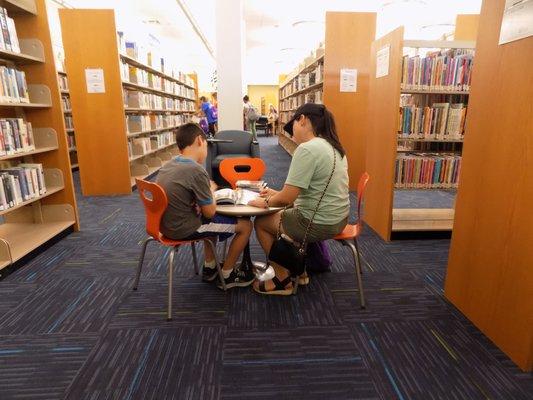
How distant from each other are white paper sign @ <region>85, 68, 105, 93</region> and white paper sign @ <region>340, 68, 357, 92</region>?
3187 mm

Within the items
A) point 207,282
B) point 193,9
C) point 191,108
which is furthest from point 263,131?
point 207,282

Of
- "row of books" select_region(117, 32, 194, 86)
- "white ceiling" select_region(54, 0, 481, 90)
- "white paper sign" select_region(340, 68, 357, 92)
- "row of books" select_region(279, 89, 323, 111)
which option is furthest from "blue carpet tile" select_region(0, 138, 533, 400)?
"white ceiling" select_region(54, 0, 481, 90)

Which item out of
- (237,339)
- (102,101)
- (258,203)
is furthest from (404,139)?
(102,101)

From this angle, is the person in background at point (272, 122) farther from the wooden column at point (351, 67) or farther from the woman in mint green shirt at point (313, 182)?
the woman in mint green shirt at point (313, 182)

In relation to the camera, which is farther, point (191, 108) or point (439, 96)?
point (191, 108)

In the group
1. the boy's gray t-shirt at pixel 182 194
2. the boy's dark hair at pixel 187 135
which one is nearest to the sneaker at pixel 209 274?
the boy's gray t-shirt at pixel 182 194

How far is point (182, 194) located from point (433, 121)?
7.95 ft

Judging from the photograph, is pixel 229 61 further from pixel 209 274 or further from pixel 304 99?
pixel 209 274

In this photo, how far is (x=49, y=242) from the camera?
3.02m

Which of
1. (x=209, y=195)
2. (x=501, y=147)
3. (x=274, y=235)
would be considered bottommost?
(x=274, y=235)

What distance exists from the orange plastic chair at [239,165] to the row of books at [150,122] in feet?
9.97

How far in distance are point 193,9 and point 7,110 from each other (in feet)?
21.7

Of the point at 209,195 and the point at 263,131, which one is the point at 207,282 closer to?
the point at 209,195

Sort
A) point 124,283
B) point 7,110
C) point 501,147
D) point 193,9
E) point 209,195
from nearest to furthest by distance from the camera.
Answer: point 501,147 → point 209,195 → point 124,283 → point 7,110 → point 193,9
